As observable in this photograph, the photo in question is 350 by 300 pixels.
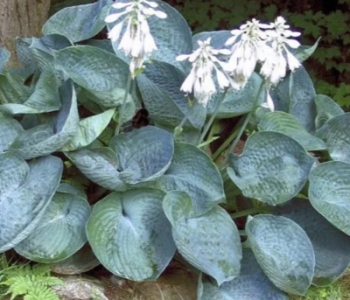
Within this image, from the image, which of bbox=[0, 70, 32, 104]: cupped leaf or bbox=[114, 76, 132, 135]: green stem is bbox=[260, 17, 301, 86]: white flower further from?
bbox=[0, 70, 32, 104]: cupped leaf

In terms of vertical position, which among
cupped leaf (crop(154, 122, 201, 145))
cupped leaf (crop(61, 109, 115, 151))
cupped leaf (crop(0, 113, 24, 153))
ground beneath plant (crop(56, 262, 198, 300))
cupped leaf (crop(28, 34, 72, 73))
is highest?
cupped leaf (crop(28, 34, 72, 73))

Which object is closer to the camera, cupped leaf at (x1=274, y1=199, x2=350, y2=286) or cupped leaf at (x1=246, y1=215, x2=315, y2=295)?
cupped leaf at (x1=246, y1=215, x2=315, y2=295)

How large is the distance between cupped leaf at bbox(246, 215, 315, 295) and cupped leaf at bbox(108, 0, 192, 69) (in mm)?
808

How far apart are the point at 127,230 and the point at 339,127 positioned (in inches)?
40.1

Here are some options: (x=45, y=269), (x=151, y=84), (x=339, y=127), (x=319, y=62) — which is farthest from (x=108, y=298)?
(x=319, y=62)

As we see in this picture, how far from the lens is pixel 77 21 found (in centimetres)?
323

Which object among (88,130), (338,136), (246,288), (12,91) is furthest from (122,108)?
(338,136)

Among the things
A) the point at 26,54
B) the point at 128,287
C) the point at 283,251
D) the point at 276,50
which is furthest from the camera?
the point at 26,54

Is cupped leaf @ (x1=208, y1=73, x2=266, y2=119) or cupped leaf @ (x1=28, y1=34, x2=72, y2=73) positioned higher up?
cupped leaf @ (x1=28, y1=34, x2=72, y2=73)

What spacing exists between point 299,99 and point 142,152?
0.88 m

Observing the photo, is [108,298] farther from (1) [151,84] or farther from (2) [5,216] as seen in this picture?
(1) [151,84]

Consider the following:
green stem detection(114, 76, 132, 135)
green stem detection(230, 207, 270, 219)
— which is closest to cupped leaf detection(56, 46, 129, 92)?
green stem detection(114, 76, 132, 135)

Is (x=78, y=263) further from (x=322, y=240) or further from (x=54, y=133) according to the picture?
(x=322, y=240)

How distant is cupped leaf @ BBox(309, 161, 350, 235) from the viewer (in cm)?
266
